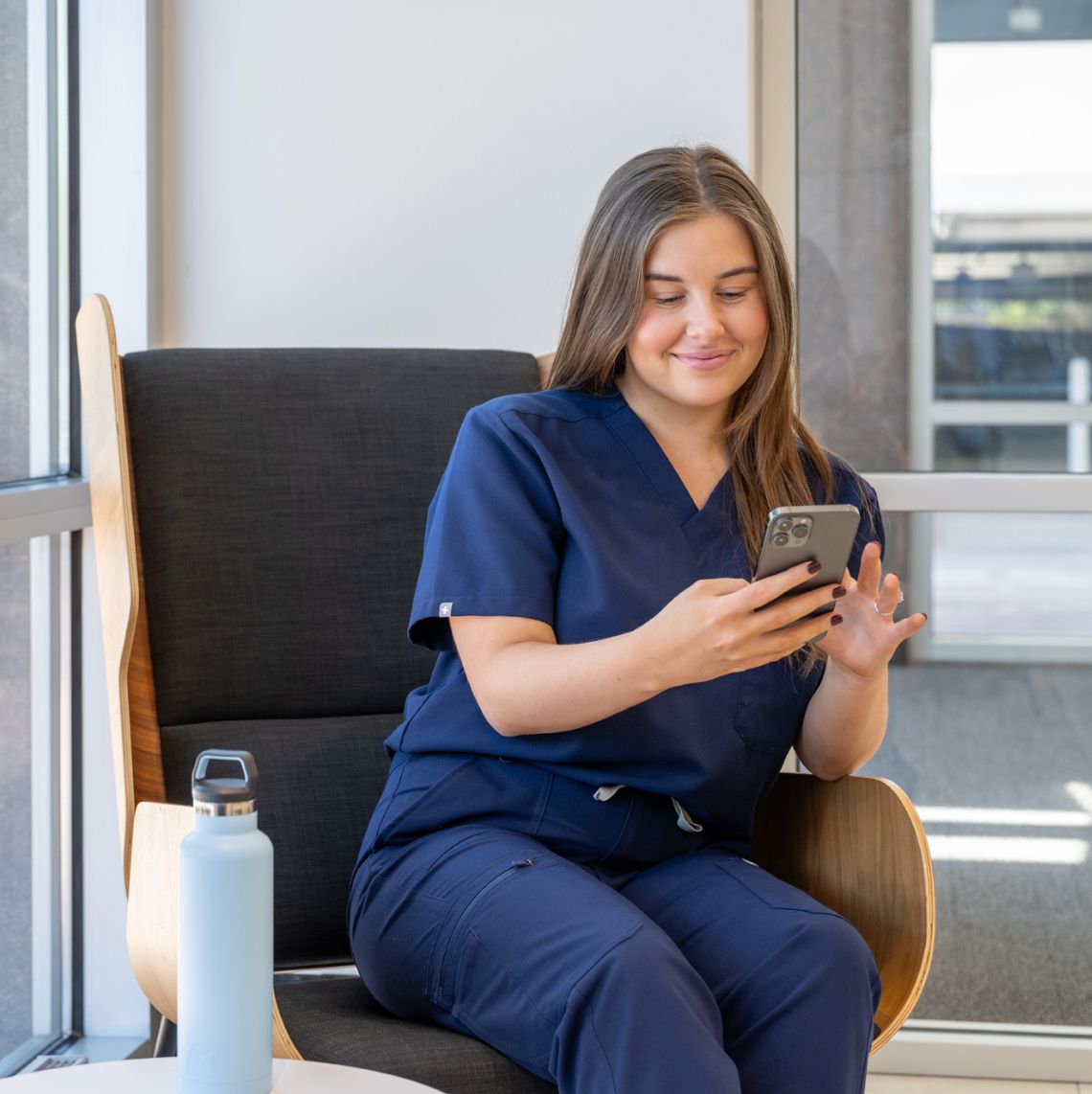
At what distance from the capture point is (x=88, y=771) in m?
1.95

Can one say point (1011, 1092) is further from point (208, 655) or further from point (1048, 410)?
point (208, 655)

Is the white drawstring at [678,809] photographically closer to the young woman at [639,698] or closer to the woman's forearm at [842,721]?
the young woman at [639,698]

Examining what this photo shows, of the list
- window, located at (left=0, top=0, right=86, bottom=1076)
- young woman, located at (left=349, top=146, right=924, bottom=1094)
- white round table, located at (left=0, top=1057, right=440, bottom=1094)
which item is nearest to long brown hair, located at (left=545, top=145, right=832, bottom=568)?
young woman, located at (left=349, top=146, right=924, bottom=1094)

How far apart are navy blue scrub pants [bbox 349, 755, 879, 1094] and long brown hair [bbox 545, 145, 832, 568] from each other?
0.33m

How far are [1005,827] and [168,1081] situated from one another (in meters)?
1.53

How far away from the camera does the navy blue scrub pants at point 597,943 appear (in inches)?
41.7

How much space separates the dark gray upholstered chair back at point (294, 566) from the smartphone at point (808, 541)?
2.03ft

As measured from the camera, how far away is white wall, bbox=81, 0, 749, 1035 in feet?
6.20

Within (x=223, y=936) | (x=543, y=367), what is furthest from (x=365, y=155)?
(x=223, y=936)

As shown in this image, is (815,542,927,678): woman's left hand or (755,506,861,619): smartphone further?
(815,542,927,678): woman's left hand

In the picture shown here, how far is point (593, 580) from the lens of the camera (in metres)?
1.33

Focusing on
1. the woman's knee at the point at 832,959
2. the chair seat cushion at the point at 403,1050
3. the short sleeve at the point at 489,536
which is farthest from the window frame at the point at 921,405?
the chair seat cushion at the point at 403,1050

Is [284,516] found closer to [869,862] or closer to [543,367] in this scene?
[543,367]

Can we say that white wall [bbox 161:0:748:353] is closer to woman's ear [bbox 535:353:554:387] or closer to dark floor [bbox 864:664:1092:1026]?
woman's ear [bbox 535:353:554:387]
